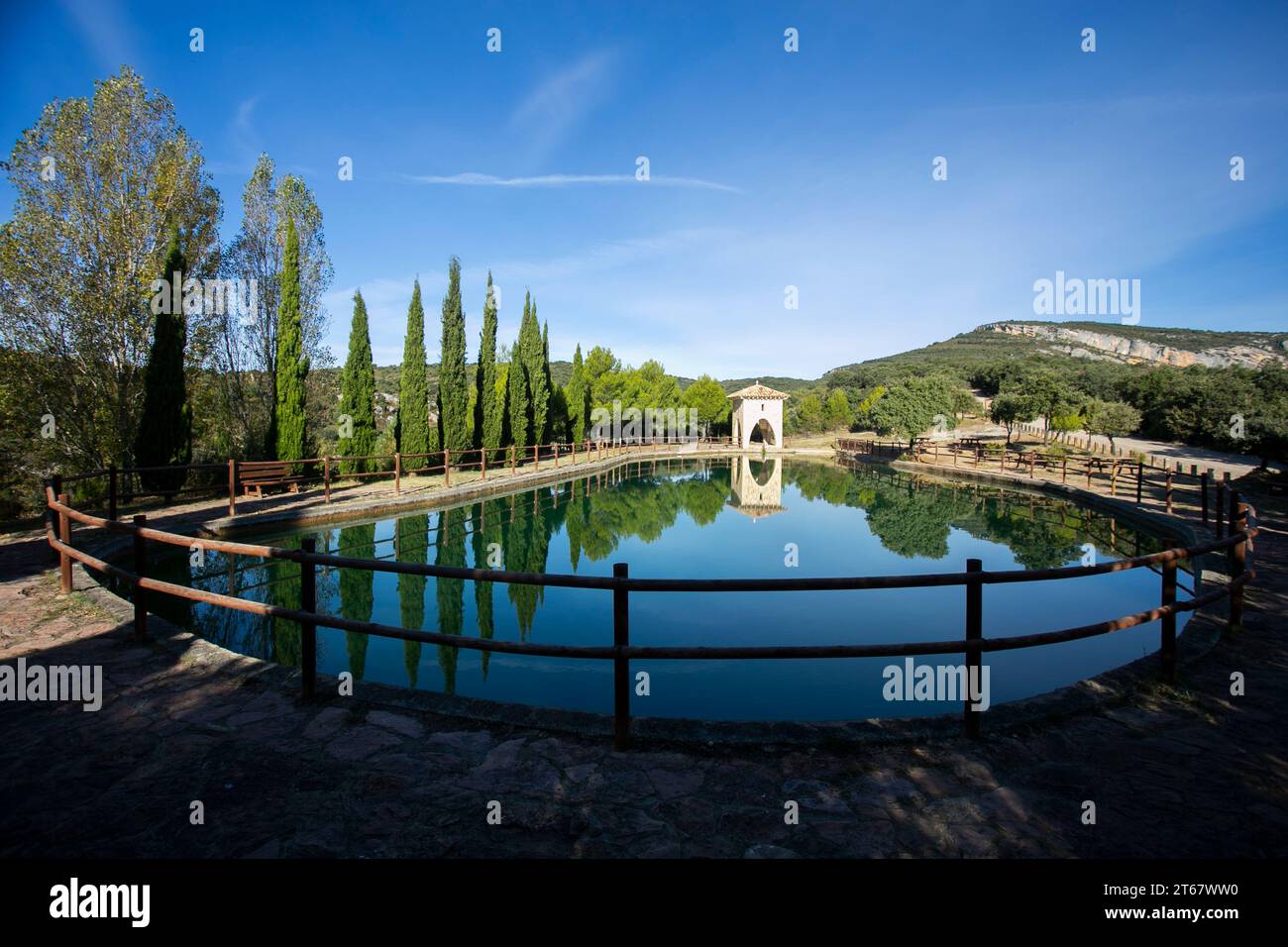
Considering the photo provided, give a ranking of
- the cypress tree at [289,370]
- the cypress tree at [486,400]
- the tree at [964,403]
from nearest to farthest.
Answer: the cypress tree at [289,370], the cypress tree at [486,400], the tree at [964,403]

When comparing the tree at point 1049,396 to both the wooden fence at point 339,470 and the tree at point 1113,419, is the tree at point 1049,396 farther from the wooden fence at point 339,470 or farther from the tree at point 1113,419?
the wooden fence at point 339,470

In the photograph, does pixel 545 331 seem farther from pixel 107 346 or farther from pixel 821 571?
pixel 821 571

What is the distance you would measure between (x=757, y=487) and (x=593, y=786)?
22.6 meters

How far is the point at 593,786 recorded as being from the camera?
8.75ft

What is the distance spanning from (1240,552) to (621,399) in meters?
46.0

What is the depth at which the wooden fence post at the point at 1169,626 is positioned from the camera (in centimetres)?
364

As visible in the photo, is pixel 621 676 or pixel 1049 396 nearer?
pixel 621 676

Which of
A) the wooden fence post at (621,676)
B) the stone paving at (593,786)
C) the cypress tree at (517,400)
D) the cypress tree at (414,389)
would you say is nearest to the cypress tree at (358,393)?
the cypress tree at (414,389)

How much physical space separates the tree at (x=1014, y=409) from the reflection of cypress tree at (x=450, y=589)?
37.7 metres

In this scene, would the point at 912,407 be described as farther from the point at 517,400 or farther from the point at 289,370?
the point at 289,370

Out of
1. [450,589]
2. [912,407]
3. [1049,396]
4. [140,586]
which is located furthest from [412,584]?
[1049,396]

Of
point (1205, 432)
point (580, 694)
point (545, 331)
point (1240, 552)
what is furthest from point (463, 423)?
point (1205, 432)
